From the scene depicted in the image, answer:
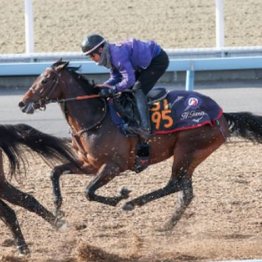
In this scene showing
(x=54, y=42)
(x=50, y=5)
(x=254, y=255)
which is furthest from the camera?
(x=50, y=5)

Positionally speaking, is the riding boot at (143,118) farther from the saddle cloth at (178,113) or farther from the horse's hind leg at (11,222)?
the horse's hind leg at (11,222)

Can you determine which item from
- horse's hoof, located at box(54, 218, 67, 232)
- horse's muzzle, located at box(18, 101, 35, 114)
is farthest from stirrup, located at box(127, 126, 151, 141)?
horse's hoof, located at box(54, 218, 67, 232)

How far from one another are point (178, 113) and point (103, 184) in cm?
100

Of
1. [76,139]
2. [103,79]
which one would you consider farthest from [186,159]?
[103,79]

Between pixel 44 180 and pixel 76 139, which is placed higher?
pixel 76 139

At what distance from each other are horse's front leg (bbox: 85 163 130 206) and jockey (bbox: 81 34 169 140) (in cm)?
43

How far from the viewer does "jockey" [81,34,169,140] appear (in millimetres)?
9719

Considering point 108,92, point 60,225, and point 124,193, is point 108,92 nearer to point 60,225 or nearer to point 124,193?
point 124,193

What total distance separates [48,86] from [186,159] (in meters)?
1.50

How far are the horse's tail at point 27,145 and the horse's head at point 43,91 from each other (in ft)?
0.66

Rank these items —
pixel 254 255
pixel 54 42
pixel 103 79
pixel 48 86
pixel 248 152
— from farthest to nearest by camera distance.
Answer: pixel 54 42 < pixel 103 79 < pixel 248 152 < pixel 48 86 < pixel 254 255

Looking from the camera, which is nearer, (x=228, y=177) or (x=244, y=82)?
(x=228, y=177)

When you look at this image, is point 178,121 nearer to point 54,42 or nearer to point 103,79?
point 103,79

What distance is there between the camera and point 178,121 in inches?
395
